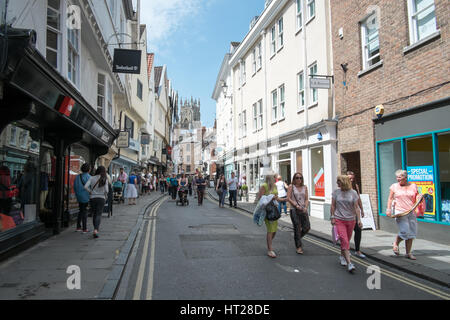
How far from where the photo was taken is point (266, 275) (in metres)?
5.38

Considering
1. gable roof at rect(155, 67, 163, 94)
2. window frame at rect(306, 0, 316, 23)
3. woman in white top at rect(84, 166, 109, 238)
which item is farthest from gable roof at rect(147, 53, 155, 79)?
woman in white top at rect(84, 166, 109, 238)

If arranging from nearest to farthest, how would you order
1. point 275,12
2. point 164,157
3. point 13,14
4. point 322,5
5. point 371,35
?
point 13,14 < point 371,35 < point 322,5 < point 275,12 < point 164,157

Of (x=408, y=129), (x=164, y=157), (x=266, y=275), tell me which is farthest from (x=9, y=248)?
(x=164, y=157)

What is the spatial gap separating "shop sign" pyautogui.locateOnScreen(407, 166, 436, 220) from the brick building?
0.09 feet

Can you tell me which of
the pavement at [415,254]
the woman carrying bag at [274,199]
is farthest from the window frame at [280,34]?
the woman carrying bag at [274,199]

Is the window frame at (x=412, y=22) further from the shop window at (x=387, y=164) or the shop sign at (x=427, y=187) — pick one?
the shop sign at (x=427, y=187)

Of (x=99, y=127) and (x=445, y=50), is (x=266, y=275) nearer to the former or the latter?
(x=445, y=50)

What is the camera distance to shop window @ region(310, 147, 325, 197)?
13547mm

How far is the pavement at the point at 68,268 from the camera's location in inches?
173

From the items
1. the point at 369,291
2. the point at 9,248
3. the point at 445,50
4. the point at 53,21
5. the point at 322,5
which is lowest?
the point at 369,291

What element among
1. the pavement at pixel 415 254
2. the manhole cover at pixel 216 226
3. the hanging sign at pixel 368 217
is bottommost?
the pavement at pixel 415 254

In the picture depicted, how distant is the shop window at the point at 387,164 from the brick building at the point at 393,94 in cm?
3

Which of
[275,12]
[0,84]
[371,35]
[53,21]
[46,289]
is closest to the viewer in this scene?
[46,289]

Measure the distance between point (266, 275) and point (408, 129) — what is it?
20.2 ft
